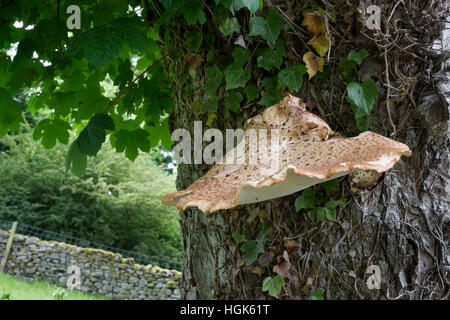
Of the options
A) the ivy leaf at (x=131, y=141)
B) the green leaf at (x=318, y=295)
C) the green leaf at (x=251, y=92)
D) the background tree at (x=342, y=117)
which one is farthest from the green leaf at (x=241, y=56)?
the ivy leaf at (x=131, y=141)

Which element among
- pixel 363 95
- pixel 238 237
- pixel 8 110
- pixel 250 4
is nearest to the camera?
pixel 250 4

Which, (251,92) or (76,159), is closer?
(251,92)

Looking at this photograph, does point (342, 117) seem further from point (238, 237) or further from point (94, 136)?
point (94, 136)

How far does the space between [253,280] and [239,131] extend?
0.71 metres

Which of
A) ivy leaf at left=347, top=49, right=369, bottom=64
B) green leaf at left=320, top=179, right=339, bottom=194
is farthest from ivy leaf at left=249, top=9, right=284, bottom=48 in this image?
green leaf at left=320, top=179, right=339, bottom=194

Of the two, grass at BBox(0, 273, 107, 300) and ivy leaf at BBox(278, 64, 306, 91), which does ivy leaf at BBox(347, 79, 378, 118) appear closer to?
ivy leaf at BBox(278, 64, 306, 91)

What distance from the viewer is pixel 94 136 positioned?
2064mm

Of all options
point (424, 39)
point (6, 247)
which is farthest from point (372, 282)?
point (6, 247)

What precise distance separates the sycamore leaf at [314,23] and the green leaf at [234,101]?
44cm

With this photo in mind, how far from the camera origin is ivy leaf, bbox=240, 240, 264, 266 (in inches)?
75.5

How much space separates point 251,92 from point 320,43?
0.38 metres

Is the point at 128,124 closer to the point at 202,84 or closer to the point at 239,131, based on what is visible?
the point at 202,84

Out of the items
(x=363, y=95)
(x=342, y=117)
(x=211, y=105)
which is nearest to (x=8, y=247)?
(x=211, y=105)
